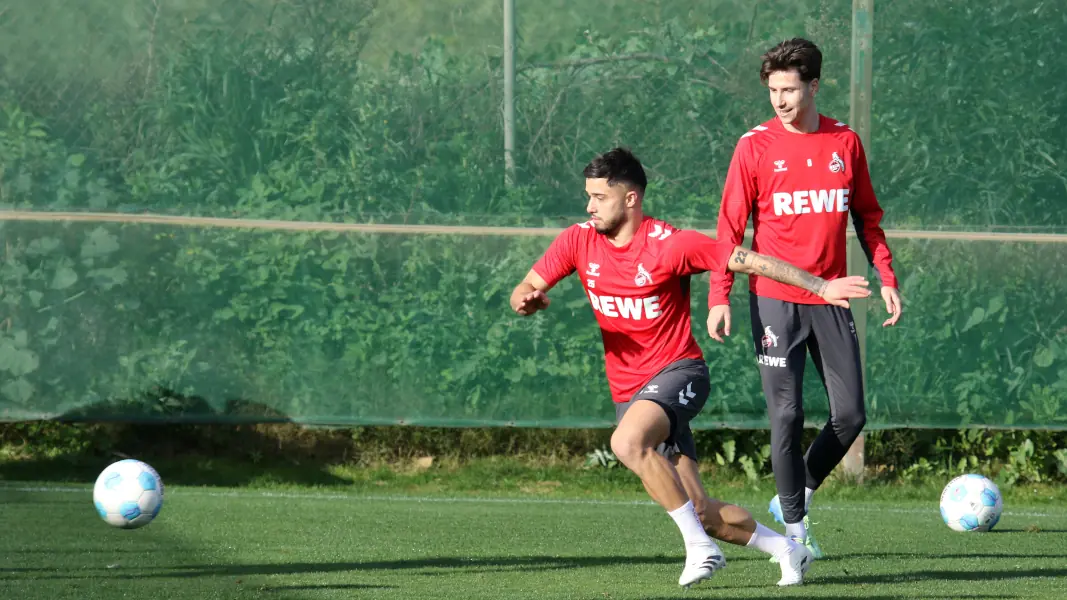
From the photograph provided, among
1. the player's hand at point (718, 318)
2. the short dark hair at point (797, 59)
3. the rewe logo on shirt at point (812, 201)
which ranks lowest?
the player's hand at point (718, 318)

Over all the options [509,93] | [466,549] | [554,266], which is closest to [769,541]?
[554,266]

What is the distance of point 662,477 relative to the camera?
5516 mm

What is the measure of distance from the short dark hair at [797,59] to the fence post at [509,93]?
3750 millimetres

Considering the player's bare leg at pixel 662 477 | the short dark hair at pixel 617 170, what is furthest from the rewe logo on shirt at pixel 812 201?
the player's bare leg at pixel 662 477

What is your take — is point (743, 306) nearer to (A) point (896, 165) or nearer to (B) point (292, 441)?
(A) point (896, 165)

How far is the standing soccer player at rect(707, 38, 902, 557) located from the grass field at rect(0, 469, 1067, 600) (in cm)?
58

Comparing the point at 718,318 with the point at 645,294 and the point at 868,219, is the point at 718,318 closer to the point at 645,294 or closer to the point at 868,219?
the point at 645,294

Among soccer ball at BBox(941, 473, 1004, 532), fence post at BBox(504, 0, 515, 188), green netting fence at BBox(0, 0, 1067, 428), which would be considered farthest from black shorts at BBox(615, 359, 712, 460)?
fence post at BBox(504, 0, 515, 188)

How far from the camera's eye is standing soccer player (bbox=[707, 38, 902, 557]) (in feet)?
20.1

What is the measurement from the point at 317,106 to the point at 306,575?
14.7 feet

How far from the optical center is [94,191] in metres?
9.78

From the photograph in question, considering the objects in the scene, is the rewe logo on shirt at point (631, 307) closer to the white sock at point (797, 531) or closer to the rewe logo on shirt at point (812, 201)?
the rewe logo on shirt at point (812, 201)

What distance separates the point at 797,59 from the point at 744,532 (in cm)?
187

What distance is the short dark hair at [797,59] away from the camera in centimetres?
607
